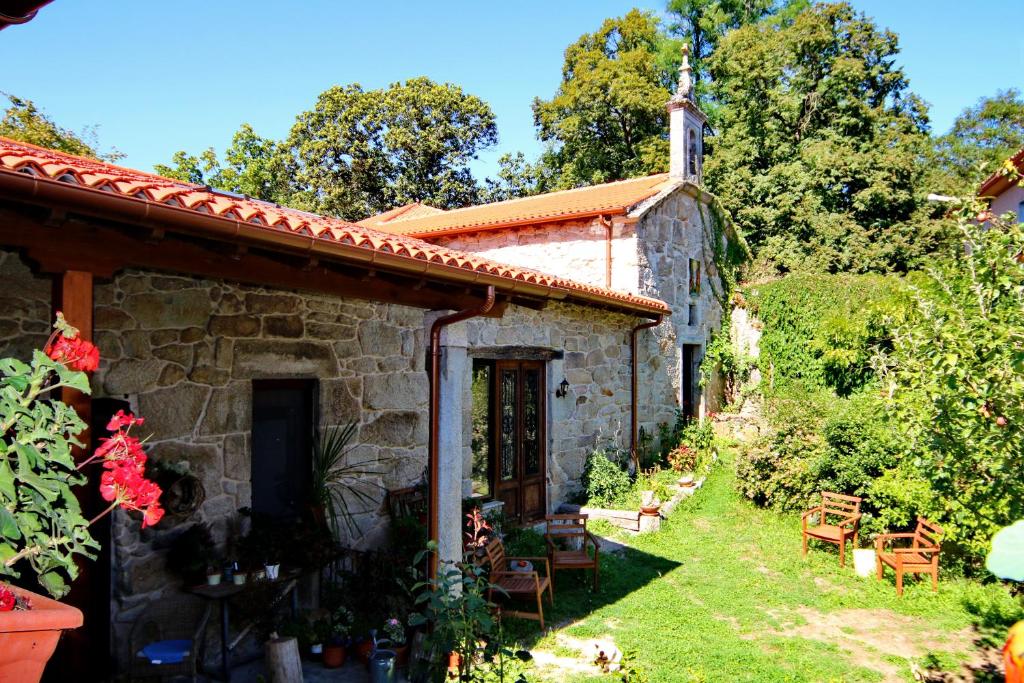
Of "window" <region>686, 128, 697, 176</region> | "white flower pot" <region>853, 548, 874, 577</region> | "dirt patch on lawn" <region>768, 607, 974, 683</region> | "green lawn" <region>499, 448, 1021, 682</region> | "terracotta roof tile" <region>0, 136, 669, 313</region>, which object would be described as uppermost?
"window" <region>686, 128, 697, 176</region>

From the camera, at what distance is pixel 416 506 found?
6.35m

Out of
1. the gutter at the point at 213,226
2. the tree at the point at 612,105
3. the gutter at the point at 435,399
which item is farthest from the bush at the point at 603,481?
the tree at the point at 612,105

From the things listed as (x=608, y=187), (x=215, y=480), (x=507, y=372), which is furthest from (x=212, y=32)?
(x=608, y=187)

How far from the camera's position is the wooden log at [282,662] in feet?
13.3

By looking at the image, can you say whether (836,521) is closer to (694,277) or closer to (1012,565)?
(694,277)

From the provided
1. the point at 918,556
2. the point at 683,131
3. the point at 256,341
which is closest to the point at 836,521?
the point at 918,556

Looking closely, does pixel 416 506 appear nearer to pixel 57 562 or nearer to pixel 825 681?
pixel 825 681

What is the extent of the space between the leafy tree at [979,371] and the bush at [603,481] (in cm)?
515

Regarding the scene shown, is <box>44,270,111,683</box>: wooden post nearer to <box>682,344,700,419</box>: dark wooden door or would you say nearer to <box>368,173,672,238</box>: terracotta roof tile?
<box>368,173,672,238</box>: terracotta roof tile

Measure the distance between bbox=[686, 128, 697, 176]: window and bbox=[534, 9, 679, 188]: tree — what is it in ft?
29.6

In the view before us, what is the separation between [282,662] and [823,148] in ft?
70.7

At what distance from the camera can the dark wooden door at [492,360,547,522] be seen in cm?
846

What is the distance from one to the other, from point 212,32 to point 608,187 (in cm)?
866

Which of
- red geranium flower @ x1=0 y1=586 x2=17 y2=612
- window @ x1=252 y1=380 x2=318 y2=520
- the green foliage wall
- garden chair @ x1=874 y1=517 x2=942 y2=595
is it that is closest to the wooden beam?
window @ x1=252 y1=380 x2=318 y2=520
